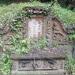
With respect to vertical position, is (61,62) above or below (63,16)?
below

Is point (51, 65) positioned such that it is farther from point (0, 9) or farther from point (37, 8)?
point (0, 9)

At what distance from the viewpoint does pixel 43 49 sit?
1082cm

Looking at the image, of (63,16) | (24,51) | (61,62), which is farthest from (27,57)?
(63,16)

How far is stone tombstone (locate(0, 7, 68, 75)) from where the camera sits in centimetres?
1051

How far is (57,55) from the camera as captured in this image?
10.6 metres

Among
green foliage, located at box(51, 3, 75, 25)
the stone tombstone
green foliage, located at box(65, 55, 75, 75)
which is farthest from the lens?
green foliage, located at box(51, 3, 75, 25)

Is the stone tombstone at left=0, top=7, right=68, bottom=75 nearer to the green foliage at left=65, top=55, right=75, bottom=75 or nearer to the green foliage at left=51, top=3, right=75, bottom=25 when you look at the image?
the green foliage at left=65, top=55, right=75, bottom=75

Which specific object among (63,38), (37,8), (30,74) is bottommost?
(30,74)

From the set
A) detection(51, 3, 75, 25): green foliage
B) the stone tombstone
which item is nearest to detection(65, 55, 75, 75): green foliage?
the stone tombstone

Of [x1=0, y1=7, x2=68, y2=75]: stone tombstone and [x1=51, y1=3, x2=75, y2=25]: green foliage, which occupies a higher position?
[x1=51, y1=3, x2=75, y2=25]: green foliage

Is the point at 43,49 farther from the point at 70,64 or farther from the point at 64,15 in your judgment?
the point at 64,15

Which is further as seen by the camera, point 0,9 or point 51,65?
point 0,9

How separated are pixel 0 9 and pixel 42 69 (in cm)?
272

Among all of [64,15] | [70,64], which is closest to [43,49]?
[70,64]
